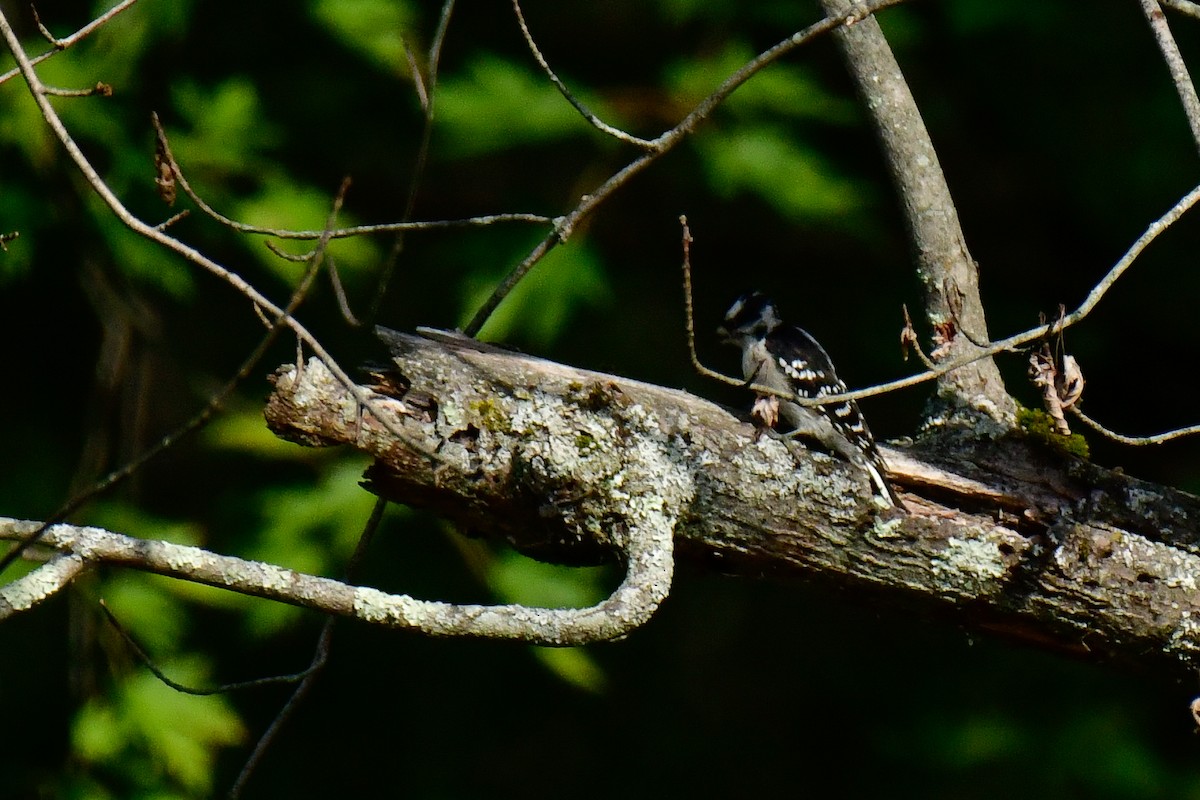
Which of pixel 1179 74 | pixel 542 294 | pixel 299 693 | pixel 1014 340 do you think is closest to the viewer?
pixel 1014 340

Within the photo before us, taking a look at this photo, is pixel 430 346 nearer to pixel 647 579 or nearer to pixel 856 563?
pixel 647 579

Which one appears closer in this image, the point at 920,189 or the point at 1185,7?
the point at 1185,7

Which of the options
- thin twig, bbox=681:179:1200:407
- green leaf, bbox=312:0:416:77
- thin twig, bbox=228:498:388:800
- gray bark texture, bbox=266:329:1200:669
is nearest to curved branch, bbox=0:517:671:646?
thin twig, bbox=228:498:388:800

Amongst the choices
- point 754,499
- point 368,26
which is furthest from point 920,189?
point 368,26

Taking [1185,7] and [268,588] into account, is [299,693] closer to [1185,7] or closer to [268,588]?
[268,588]

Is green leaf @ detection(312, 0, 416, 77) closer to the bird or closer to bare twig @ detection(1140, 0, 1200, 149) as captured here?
the bird

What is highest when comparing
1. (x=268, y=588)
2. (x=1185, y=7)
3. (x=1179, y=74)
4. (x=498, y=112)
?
(x=1185, y=7)

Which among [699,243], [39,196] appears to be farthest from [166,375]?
[699,243]

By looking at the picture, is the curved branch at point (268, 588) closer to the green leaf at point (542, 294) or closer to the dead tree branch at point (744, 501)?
the dead tree branch at point (744, 501)
